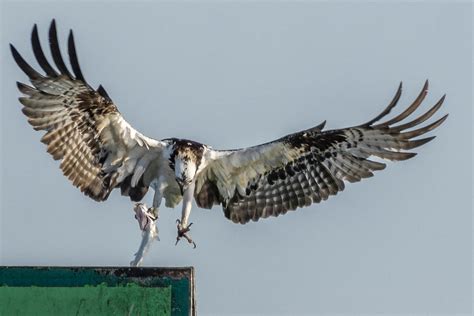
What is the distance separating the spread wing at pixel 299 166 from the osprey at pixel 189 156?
11 mm

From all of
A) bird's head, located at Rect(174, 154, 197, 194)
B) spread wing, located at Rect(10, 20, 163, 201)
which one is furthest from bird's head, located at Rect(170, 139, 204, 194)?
spread wing, located at Rect(10, 20, 163, 201)

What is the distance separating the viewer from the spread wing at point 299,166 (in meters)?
12.6

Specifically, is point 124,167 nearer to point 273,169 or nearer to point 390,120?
point 273,169

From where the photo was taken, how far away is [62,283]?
8969 millimetres

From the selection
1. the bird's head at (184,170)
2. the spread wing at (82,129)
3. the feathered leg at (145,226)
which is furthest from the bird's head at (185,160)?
the feathered leg at (145,226)

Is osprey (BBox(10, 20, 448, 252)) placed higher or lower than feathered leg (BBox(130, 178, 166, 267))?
higher

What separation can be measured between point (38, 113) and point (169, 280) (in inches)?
155

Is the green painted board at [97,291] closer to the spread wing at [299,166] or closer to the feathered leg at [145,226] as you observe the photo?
the feathered leg at [145,226]

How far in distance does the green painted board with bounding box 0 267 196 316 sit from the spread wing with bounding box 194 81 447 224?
3.80 metres

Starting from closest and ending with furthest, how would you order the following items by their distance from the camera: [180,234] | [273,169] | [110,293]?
[110,293] < [180,234] < [273,169]

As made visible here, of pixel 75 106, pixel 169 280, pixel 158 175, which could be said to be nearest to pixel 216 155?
pixel 158 175

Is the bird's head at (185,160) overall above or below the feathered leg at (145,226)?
above

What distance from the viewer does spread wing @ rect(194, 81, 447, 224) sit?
12.6 m

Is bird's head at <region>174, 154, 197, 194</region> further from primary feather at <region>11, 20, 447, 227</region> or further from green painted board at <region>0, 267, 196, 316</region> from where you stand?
green painted board at <region>0, 267, 196, 316</region>
